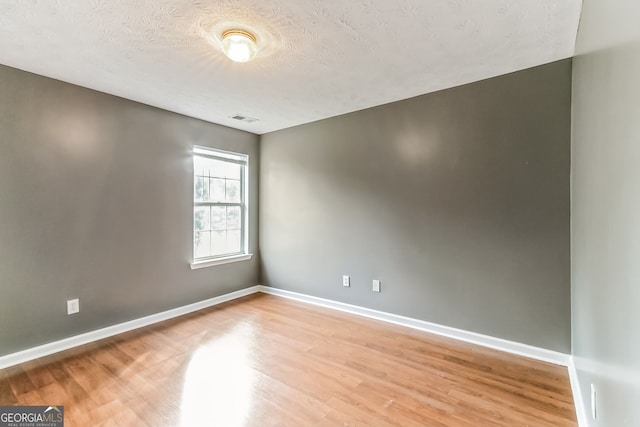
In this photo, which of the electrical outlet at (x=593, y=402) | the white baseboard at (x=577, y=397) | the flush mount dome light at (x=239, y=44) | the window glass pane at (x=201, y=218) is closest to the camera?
the electrical outlet at (x=593, y=402)

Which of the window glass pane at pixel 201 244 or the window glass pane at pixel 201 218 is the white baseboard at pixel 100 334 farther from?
the window glass pane at pixel 201 218

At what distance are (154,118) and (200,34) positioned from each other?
66.3 inches

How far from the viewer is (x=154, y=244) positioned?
3248 millimetres

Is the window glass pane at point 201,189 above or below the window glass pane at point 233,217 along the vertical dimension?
above

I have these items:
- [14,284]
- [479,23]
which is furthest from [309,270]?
[479,23]

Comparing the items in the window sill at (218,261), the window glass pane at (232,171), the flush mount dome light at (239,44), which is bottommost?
the window sill at (218,261)

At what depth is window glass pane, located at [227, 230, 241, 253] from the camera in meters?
4.14

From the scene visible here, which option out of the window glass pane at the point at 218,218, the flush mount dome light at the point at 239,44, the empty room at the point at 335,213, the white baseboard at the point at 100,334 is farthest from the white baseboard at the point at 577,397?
the window glass pane at the point at 218,218

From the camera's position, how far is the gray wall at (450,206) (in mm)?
2338

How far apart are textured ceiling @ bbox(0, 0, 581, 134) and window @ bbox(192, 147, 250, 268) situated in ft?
3.46

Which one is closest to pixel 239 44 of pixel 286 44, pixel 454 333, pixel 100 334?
pixel 286 44

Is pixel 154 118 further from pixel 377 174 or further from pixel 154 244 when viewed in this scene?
pixel 377 174

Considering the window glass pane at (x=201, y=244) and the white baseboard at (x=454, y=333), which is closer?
the white baseboard at (x=454, y=333)

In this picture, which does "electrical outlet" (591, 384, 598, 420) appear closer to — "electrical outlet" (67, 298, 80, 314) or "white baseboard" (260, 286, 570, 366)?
"white baseboard" (260, 286, 570, 366)
